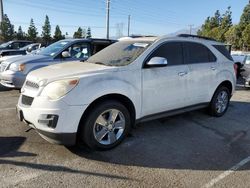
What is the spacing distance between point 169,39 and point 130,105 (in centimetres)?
152

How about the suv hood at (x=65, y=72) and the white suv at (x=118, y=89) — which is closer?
the white suv at (x=118, y=89)

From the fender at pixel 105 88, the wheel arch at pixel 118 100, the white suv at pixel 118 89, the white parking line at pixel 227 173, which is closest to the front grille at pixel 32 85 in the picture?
the white suv at pixel 118 89

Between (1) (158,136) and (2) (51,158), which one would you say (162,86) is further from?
(2) (51,158)

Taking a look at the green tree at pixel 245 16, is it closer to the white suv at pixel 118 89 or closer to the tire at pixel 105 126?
the white suv at pixel 118 89

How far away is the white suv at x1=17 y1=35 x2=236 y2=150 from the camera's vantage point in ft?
11.8

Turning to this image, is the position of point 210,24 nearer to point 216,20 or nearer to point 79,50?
point 216,20

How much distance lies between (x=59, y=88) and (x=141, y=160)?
154cm

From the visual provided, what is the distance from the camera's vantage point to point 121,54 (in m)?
4.67

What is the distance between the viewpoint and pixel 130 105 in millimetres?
4266

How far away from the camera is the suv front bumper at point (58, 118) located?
3533mm

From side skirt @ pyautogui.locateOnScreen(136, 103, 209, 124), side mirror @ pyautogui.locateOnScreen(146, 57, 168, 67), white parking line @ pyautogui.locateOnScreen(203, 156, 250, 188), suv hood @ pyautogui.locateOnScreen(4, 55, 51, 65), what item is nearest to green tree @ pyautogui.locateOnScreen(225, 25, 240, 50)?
suv hood @ pyautogui.locateOnScreen(4, 55, 51, 65)

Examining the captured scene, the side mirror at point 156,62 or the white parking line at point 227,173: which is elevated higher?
the side mirror at point 156,62

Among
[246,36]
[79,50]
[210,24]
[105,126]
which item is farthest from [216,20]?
[105,126]

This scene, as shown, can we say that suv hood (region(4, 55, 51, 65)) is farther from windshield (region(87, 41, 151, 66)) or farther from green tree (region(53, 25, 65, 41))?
green tree (region(53, 25, 65, 41))
